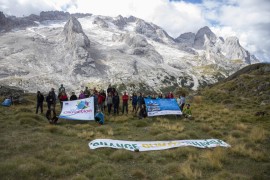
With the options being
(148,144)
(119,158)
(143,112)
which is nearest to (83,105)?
(143,112)

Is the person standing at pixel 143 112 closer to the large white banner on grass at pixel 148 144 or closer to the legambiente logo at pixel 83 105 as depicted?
the legambiente logo at pixel 83 105

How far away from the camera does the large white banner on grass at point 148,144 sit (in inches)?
586

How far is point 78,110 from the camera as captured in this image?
969 inches

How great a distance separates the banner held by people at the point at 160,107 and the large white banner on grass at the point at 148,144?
11101 millimetres

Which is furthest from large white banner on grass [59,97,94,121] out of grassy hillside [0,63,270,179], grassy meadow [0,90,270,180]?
grassy meadow [0,90,270,180]

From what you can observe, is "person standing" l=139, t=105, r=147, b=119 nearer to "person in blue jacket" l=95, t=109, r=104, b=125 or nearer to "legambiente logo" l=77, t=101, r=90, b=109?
"person in blue jacket" l=95, t=109, r=104, b=125

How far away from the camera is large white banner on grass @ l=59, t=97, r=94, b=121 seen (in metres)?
23.9

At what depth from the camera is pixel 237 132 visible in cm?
1948

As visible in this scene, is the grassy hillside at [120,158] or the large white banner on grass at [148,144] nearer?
the grassy hillside at [120,158]

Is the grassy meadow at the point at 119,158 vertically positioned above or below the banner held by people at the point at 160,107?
below

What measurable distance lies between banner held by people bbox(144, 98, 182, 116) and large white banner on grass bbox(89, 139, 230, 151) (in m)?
11.1

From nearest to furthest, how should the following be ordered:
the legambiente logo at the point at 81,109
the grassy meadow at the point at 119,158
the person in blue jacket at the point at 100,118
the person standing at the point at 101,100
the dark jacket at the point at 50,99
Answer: the grassy meadow at the point at 119,158 → the person in blue jacket at the point at 100,118 → the dark jacket at the point at 50,99 → the legambiente logo at the point at 81,109 → the person standing at the point at 101,100

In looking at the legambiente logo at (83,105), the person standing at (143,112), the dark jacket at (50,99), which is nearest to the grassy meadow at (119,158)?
the dark jacket at (50,99)

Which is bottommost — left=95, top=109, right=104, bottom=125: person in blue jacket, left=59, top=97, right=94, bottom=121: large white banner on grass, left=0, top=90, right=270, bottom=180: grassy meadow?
left=0, top=90, right=270, bottom=180: grassy meadow
